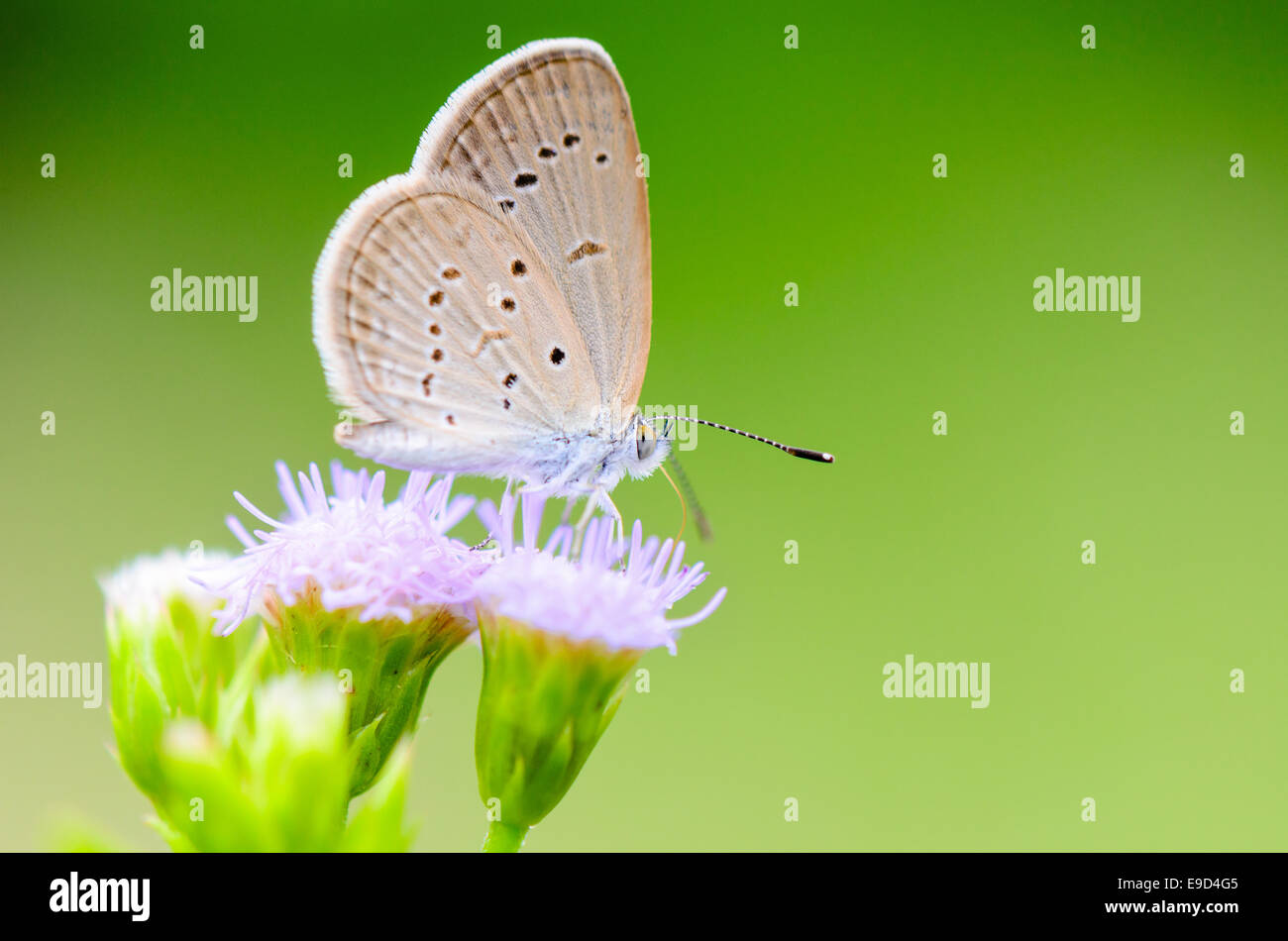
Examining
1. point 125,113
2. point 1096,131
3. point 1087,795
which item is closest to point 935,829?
point 1087,795

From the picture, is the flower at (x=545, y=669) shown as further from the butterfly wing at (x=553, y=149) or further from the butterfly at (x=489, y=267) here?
the butterfly wing at (x=553, y=149)

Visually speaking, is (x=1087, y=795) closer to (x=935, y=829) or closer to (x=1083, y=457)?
(x=935, y=829)

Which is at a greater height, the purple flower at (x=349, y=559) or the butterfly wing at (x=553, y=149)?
the butterfly wing at (x=553, y=149)

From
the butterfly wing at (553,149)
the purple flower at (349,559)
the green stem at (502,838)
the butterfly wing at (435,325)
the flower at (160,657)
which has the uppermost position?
the butterfly wing at (553,149)

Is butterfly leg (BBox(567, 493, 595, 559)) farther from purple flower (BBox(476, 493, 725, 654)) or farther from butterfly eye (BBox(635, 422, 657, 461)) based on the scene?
butterfly eye (BBox(635, 422, 657, 461))

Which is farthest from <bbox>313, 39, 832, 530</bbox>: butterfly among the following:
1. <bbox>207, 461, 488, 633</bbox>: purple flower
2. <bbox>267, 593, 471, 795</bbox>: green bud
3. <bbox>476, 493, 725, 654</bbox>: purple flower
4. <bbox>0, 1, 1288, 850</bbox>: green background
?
<bbox>0, 1, 1288, 850</bbox>: green background

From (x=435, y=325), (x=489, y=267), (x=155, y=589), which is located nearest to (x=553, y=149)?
(x=489, y=267)

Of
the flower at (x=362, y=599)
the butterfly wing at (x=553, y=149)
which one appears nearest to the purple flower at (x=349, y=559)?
the flower at (x=362, y=599)
